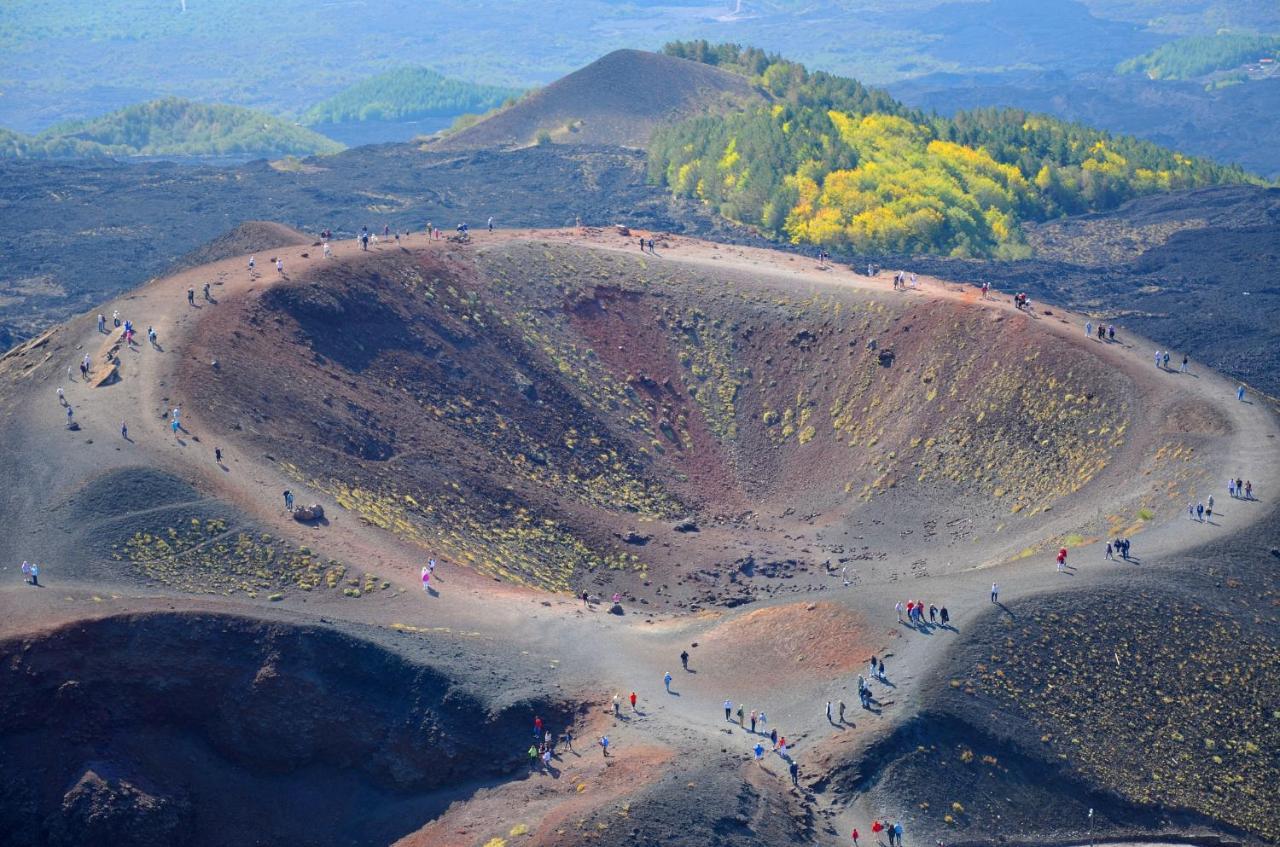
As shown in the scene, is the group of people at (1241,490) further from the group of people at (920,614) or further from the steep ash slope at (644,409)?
the group of people at (920,614)

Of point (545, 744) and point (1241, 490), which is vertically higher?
point (1241, 490)

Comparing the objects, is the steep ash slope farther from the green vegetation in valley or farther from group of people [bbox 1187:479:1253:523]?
the green vegetation in valley

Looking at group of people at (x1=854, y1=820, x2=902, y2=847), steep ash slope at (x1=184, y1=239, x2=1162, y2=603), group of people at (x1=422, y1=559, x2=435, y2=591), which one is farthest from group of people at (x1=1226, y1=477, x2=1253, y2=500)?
group of people at (x1=422, y1=559, x2=435, y2=591)

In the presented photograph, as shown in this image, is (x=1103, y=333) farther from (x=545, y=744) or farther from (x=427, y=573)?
(x=545, y=744)

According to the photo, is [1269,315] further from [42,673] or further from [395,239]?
[42,673]

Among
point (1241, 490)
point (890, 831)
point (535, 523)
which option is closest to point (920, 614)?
point (890, 831)

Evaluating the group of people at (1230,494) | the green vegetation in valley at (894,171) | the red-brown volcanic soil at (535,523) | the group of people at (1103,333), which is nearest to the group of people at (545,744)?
the red-brown volcanic soil at (535,523)
